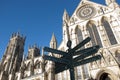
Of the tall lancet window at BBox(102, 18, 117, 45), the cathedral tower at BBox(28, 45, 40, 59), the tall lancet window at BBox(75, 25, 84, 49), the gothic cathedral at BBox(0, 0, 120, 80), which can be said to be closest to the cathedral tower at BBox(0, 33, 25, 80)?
the cathedral tower at BBox(28, 45, 40, 59)

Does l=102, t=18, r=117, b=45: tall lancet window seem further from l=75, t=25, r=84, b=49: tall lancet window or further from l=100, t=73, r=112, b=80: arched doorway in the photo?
l=100, t=73, r=112, b=80: arched doorway

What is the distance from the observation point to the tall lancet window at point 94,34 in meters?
21.9

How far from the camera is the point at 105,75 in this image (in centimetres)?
1658

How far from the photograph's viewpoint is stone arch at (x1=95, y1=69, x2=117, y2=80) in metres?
15.8

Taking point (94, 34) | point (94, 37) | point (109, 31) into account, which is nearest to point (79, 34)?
point (94, 34)

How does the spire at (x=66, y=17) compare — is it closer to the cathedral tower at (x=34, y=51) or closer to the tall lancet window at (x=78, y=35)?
the tall lancet window at (x=78, y=35)

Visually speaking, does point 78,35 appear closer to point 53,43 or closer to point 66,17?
point 53,43

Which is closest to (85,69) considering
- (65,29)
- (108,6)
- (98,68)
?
(98,68)

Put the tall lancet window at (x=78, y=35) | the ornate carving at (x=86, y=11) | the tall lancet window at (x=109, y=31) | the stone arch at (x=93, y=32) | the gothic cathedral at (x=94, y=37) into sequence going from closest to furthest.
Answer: the gothic cathedral at (x=94, y=37), the tall lancet window at (x=109, y=31), the stone arch at (x=93, y=32), the tall lancet window at (x=78, y=35), the ornate carving at (x=86, y=11)

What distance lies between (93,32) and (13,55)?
2867 cm

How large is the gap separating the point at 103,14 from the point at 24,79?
19297 millimetres

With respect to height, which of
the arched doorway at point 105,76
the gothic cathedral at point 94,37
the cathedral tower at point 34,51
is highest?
the cathedral tower at point 34,51

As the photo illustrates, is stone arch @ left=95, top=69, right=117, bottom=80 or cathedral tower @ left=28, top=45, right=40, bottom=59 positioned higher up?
cathedral tower @ left=28, top=45, right=40, bottom=59

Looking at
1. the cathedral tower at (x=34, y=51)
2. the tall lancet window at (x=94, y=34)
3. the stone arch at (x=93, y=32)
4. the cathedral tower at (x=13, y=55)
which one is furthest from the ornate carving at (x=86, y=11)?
the cathedral tower at (x=34, y=51)
